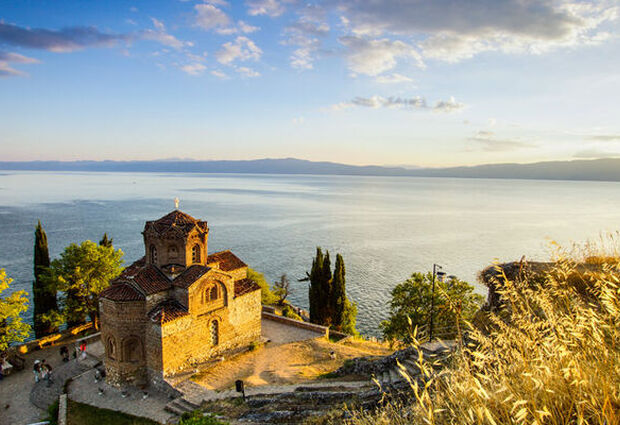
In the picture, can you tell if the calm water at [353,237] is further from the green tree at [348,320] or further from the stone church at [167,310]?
the stone church at [167,310]

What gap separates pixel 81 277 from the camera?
25.4m

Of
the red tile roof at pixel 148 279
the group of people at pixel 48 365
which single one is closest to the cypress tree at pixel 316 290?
the red tile roof at pixel 148 279

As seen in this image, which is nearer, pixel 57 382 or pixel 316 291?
pixel 57 382

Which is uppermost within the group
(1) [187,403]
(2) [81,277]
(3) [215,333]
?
(2) [81,277]

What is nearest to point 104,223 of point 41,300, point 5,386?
point 41,300

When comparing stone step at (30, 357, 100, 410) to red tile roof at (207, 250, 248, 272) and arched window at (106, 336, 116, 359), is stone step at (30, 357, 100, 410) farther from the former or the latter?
red tile roof at (207, 250, 248, 272)

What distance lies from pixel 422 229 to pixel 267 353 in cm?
7003

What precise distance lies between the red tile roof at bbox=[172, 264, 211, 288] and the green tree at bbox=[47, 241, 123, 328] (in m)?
10.2

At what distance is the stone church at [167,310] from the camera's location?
1803cm

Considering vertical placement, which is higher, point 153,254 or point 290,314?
point 153,254

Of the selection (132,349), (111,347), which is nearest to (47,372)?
(111,347)

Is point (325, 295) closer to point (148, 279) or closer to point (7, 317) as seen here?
point (148, 279)

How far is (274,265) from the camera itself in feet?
176

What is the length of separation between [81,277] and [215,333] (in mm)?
12479
